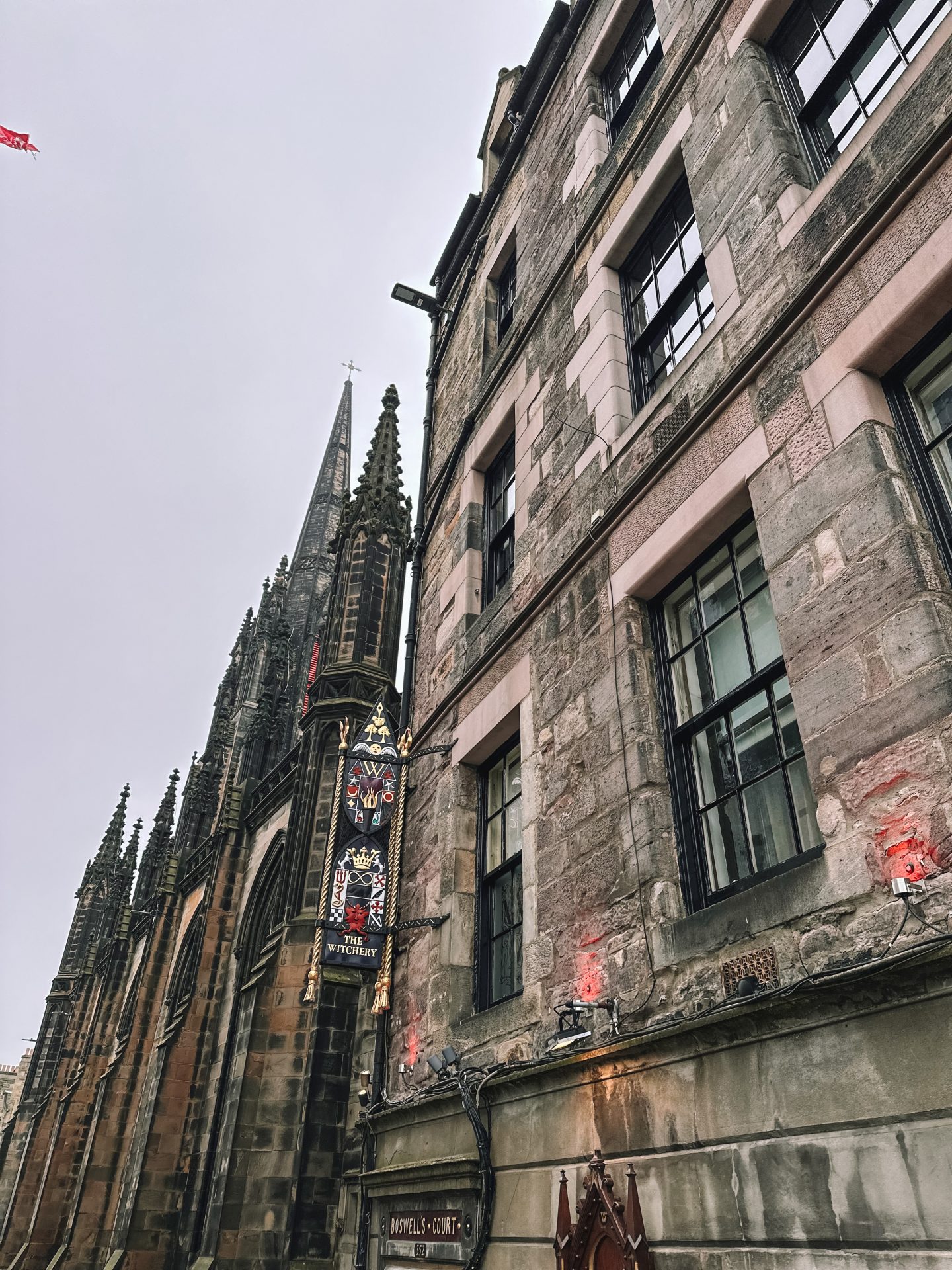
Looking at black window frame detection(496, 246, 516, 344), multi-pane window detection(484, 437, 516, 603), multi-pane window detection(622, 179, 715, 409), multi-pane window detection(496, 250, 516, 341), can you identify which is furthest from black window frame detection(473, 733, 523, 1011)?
multi-pane window detection(496, 250, 516, 341)

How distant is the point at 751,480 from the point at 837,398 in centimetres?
68

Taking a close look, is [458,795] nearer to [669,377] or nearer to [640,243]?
[669,377]

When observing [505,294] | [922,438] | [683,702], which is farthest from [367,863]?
[505,294]

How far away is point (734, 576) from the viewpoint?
5.42m

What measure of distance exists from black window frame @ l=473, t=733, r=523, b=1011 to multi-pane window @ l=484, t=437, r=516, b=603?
6.88 feet

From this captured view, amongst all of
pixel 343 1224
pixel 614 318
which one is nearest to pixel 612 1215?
pixel 343 1224

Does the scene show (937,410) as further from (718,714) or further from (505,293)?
(505,293)

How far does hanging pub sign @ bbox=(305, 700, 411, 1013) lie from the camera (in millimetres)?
8562

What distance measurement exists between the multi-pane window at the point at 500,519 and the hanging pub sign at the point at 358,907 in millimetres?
Result: 2997

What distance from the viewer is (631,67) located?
30.3 feet

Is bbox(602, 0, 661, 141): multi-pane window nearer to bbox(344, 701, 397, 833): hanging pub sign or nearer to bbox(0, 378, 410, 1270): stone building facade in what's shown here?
bbox(344, 701, 397, 833): hanging pub sign

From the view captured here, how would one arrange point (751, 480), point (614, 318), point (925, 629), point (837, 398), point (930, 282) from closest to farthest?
point (925, 629)
point (930, 282)
point (837, 398)
point (751, 480)
point (614, 318)

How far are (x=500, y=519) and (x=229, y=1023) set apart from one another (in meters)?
14.9

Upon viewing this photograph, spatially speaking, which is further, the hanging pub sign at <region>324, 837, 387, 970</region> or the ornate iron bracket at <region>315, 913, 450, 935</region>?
→ the hanging pub sign at <region>324, 837, 387, 970</region>
